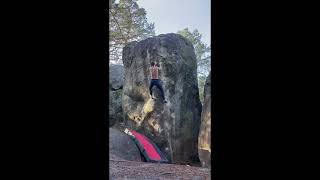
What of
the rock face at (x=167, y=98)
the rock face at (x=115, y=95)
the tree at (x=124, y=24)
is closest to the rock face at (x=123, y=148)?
the rock face at (x=167, y=98)

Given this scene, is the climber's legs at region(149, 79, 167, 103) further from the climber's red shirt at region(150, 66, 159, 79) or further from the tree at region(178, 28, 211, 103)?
the tree at region(178, 28, 211, 103)

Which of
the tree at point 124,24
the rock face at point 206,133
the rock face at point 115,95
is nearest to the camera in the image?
the rock face at point 206,133

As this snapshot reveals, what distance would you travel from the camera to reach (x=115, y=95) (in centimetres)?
1580

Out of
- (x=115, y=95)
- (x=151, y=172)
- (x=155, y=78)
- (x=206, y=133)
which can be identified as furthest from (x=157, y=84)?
(x=151, y=172)

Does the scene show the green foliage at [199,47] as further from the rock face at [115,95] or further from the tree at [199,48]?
the rock face at [115,95]

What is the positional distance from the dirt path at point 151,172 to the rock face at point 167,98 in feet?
13.9

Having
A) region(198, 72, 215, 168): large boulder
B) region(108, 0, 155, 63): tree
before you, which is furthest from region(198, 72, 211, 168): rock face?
region(108, 0, 155, 63): tree

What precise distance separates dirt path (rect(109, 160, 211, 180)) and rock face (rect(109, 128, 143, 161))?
5.12 feet

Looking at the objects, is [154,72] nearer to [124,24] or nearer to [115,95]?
[115,95]

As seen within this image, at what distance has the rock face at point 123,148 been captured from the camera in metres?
10.1

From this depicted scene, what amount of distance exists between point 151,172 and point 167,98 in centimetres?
563
